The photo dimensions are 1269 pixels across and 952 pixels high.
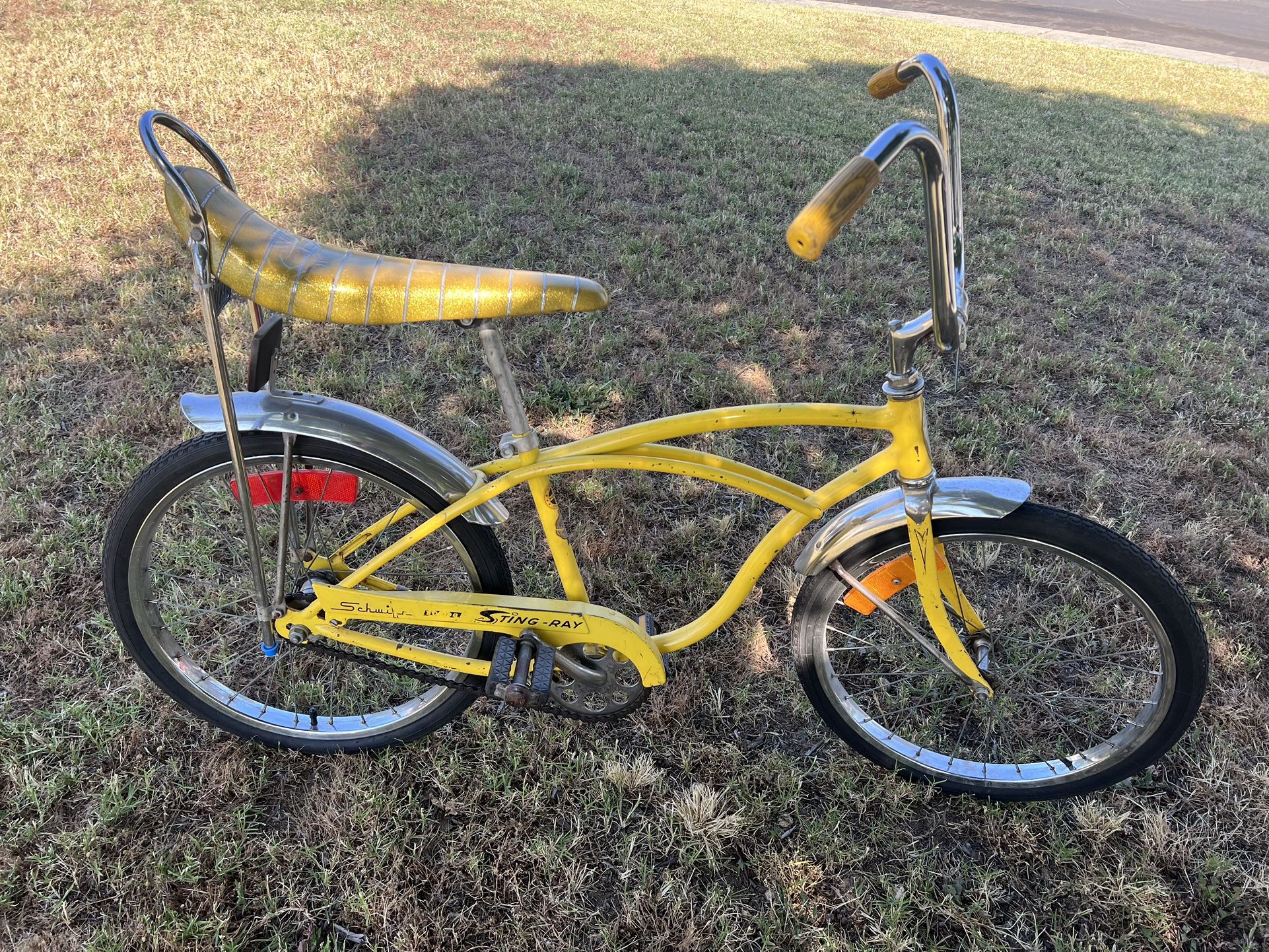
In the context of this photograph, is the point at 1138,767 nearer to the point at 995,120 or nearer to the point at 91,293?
the point at 91,293

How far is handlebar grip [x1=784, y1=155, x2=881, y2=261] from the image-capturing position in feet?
4.20

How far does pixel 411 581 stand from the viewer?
8.70 feet

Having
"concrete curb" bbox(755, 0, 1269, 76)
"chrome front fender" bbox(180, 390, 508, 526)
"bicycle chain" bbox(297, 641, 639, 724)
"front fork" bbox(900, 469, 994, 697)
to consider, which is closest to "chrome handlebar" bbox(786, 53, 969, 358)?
"front fork" bbox(900, 469, 994, 697)

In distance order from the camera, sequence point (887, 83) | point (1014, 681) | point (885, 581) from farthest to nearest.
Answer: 1. point (1014, 681)
2. point (885, 581)
3. point (887, 83)

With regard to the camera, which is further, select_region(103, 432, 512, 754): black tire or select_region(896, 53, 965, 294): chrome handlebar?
select_region(103, 432, 512, 754): black tire

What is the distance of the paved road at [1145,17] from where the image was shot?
13.9m

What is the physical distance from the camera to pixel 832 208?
1287mm

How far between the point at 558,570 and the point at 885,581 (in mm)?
936

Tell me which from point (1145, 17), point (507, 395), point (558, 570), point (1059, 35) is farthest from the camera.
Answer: point (1145, 17)

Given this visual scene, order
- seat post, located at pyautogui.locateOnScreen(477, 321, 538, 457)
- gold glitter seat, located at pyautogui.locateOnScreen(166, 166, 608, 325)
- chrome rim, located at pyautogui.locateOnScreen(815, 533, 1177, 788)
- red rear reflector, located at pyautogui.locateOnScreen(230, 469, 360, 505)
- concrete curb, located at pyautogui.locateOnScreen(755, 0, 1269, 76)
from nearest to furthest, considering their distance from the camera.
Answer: gold glitter seat, located at pyautogui.locateOnScreen(166, 166, 608, 325), seat post, located at pyautogui.locateOnScreen(477, 321, 538, 457), red rear reflector, located at pyautogui.locateOnScreen(230, 469, 360, 505), chrome rim, located at pyautogui.locateOnScreen(815, 533, 1177, 788), concrete curb, located at pyautogui.locateOnScreen(755, 0, 1269, 76)

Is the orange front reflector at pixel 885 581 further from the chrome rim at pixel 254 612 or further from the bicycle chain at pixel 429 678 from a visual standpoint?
the chrome rim at pixel 254 612

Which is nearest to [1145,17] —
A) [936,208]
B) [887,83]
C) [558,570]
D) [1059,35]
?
[1059,35]

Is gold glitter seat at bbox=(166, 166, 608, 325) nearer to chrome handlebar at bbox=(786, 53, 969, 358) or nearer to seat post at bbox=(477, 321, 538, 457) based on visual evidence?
seat post at bbox=(477, 321, 538, 457)

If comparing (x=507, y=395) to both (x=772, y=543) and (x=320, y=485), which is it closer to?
(x=320, y=485)
